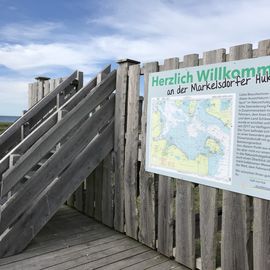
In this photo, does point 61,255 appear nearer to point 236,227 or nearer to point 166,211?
point 166,211

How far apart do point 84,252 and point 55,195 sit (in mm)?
838

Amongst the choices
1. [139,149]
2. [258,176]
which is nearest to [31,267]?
[139,149]

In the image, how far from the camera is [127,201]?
468 centimetres

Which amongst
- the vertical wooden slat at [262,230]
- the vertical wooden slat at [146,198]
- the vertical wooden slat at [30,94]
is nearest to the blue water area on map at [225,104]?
the vertical wooden slat at [262,230]

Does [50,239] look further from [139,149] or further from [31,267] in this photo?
[139,149]

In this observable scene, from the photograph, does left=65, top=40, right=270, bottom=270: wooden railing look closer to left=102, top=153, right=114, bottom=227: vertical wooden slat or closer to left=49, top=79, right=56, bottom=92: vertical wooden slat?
left=102, top=153, right=114, bottom=227: vertical wooden slat

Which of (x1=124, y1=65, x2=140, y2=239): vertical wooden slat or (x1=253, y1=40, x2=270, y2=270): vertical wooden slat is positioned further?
(x1=124, y1=65, x2=140, y2=239): vertical wooden slat

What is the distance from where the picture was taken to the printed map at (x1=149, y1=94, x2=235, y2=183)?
329 centimetres

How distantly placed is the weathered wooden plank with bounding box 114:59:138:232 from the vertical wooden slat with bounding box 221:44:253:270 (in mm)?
1789

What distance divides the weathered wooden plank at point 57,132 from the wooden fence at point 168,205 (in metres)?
0.23

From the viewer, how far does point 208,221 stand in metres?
3.51

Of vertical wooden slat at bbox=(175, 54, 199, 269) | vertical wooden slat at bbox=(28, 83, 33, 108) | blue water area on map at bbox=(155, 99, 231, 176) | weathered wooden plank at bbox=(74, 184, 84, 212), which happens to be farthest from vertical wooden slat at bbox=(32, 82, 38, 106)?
vertical wooden slat at bbox=(175, 54, 199, 269)

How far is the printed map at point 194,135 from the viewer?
10.8ft

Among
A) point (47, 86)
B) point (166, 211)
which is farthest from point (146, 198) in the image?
point (47, 86)
